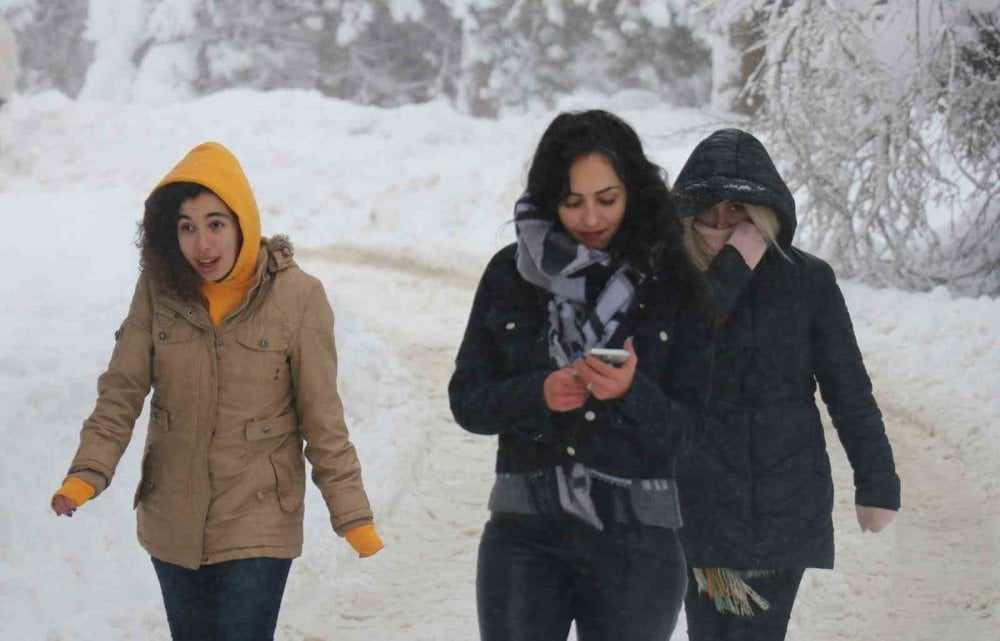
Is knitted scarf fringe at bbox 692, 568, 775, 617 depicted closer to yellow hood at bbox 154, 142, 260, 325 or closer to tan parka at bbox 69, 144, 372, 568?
tan parka at bbox 69, 144, 372, 568

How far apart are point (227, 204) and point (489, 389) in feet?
2.89

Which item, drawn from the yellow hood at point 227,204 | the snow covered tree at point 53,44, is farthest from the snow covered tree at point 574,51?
the yellow hood at point 227,204

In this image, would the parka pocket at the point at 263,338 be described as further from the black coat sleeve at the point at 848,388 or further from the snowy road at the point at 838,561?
the snowy road at the point at 838,561

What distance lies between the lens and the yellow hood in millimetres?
3418

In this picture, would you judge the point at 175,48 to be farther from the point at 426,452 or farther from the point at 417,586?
the point at 417,586

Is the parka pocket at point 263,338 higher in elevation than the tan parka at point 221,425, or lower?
higher

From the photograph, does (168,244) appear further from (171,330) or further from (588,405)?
(588,405)

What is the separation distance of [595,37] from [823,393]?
24.6m

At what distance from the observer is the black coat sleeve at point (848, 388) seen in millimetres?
3627

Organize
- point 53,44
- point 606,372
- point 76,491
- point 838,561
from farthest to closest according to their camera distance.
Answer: point 53,44, point 838,561, point 76,491, point 606,372

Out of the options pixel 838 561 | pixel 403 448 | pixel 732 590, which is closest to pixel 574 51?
pixel 403 448

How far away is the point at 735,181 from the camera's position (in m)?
3.57

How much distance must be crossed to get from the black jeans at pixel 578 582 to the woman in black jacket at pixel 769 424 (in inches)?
28.4

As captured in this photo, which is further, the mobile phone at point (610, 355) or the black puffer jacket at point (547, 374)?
the black puffer jacket at point (547, 374)
